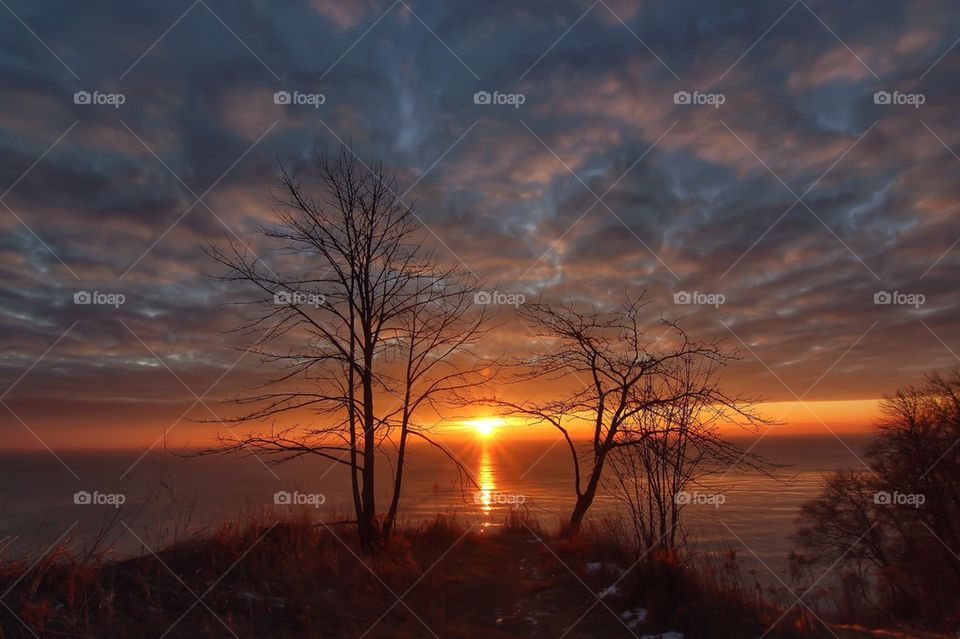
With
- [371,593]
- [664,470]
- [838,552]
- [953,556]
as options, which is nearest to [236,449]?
[371,593]

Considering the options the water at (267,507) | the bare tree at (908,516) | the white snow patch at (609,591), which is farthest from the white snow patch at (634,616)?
the bare tree at (908,516)

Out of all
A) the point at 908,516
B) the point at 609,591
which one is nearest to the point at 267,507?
the point at 609,591

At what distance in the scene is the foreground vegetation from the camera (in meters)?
6.10

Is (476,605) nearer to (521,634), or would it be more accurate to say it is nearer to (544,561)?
(521,634)

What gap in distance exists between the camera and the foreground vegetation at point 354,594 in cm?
610

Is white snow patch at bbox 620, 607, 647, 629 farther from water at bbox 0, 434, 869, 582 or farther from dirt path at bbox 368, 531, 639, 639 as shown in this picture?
water at bbox 0, 434, 869, 582

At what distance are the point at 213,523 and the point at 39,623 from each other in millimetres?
4782

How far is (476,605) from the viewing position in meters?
8.57

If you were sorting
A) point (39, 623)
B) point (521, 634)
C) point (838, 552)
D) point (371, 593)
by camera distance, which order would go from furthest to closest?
point (838, 552), point (371, 593), point (521, 634), point (39, 623)

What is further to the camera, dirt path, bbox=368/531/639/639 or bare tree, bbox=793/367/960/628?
bare tree, bbox=793/367/960/628

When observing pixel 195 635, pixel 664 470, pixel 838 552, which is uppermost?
pixel 664 470

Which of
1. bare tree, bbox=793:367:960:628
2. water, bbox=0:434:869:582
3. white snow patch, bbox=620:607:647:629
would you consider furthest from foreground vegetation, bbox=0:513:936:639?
bare tree, bbox=793:367:960:628

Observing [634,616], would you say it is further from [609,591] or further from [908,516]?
[908,516]

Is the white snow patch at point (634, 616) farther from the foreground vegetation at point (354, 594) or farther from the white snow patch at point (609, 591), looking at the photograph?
the white snow patch at point (609, 591)
